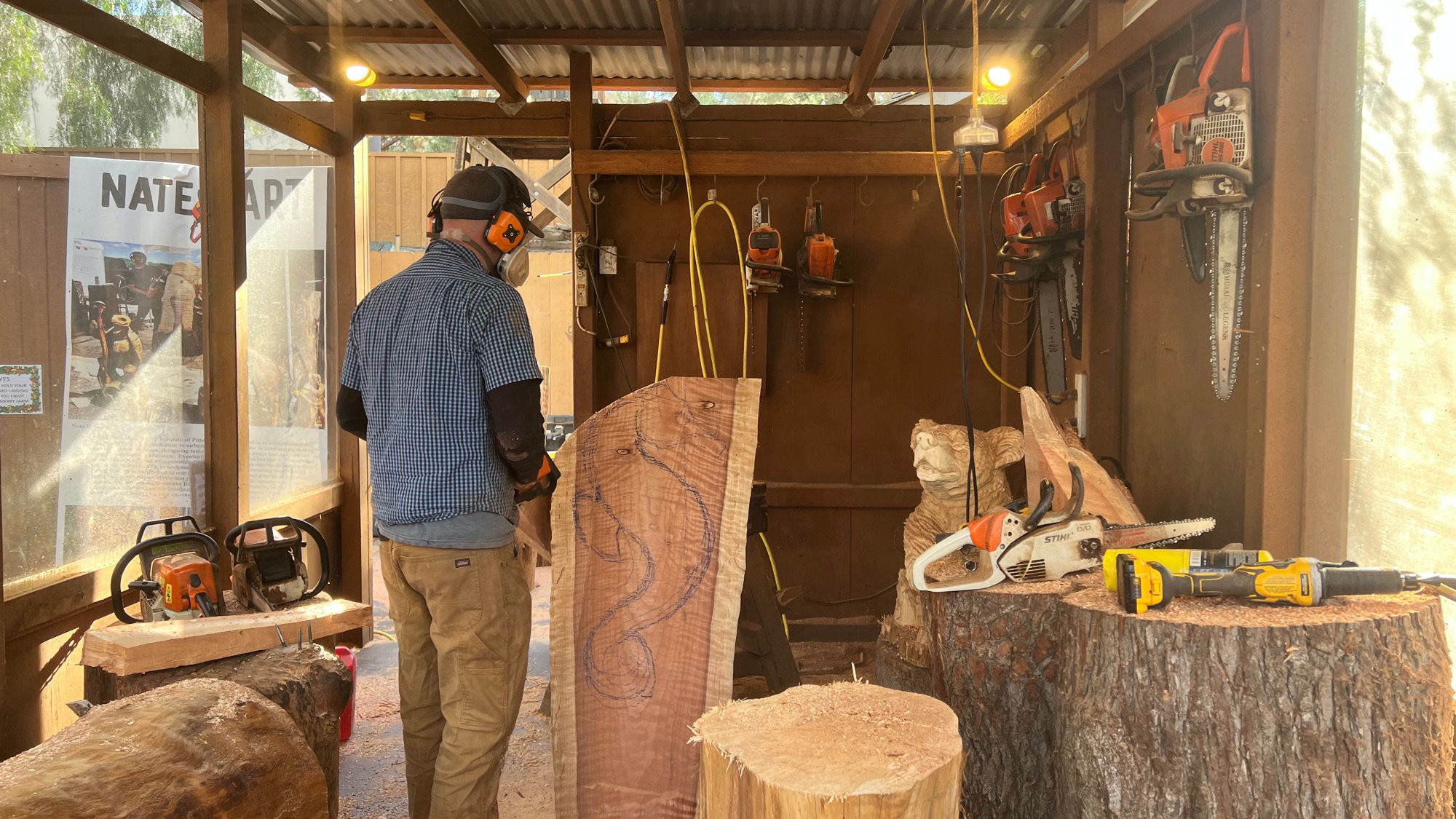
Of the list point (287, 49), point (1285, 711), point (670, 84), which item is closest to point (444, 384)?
point (1285, 711)

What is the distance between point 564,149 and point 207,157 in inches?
123

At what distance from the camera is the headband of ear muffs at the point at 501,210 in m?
2.96

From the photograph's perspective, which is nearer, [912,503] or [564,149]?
[912,503]

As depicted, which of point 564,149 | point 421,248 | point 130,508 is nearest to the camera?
point 130,508

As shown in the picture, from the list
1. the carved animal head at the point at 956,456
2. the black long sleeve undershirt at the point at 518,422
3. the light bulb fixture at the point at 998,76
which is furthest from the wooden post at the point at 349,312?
the light bulb fixture at the point at 998,76

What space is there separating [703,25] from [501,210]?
2491 millimetres

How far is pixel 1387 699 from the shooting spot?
6.57ft

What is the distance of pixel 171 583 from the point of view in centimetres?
311

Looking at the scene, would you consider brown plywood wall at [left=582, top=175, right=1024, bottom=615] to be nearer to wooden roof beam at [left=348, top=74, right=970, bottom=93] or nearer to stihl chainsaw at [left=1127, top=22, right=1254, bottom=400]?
wooden roof beam at [left=348, top=74, right=970, bottom=93]

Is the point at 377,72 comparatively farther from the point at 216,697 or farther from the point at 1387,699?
the point at 1387,699

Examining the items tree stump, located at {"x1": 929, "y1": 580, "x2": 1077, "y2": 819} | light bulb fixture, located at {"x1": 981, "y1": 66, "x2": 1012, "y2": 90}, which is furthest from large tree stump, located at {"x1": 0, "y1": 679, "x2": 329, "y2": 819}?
light bulb fixture, located at {"x1": 981, "y1": 66, "x2": 1012, "y2": 90}

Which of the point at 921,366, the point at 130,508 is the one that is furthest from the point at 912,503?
the point at 130,508

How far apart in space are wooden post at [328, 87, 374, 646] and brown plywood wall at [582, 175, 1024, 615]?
140 centimetres

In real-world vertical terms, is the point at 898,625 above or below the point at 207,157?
below
